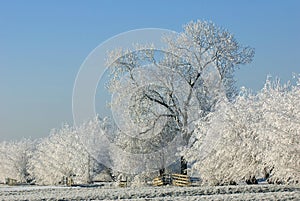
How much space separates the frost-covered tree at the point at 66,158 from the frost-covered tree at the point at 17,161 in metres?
6.16

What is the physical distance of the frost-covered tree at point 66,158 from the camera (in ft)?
208

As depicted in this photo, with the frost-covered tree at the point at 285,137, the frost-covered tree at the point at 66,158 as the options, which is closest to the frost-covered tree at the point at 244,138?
the frost-covered tree at the point at 285,137

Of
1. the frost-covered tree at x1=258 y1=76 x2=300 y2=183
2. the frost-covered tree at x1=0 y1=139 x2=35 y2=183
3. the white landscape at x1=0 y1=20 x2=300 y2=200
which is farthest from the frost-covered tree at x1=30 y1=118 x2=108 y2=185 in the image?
the frost-covered tree at x1=258 y1=76 x2=300 y2=183

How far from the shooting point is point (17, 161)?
85438 mm

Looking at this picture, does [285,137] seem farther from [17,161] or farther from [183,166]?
[17,161]

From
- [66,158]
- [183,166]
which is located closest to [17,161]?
[66,158]

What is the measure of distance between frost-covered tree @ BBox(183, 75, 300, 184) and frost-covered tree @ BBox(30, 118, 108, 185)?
22.8 metres

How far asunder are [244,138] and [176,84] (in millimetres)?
8175

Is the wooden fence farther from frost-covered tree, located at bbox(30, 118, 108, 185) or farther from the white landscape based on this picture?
frost-covered tree, located at bbox(30, 118, 108, 185)

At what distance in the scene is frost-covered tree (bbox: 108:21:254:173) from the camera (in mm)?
40562

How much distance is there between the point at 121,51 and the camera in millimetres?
42875

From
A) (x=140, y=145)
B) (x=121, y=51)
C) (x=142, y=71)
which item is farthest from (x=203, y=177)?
(x=121, y=51)

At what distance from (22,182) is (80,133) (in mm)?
21946

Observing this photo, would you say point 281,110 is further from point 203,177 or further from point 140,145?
point 140,145
